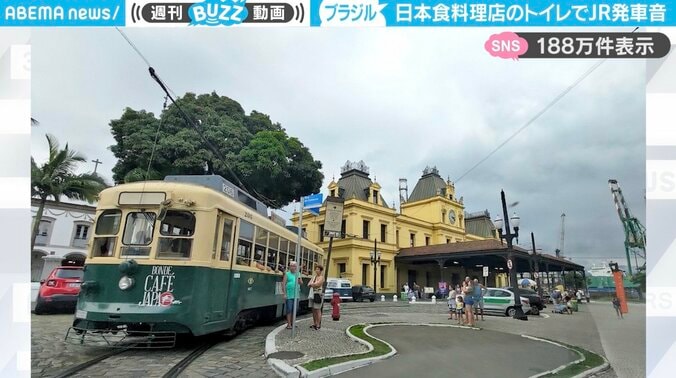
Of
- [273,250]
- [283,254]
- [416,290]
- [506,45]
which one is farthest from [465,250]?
[506,45]

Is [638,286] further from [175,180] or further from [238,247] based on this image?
[175,180]

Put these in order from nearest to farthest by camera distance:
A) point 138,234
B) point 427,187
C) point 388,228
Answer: point 138,234, point 388,228, point 427,187

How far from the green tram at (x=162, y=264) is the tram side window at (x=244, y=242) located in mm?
55

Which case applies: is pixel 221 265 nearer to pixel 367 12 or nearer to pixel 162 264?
pixel 162 264

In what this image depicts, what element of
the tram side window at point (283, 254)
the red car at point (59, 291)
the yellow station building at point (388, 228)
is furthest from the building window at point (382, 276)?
the red car at point (59, 291)

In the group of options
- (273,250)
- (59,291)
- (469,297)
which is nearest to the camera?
(273,250)

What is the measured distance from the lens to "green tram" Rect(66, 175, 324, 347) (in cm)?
596

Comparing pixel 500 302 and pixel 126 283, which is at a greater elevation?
pixel 126 283

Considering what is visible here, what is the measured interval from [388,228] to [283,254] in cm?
2604

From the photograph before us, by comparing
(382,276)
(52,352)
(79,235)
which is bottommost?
(52,352)

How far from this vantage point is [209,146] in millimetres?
19375

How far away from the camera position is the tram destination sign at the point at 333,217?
8625 mm

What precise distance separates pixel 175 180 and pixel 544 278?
33.9 metres

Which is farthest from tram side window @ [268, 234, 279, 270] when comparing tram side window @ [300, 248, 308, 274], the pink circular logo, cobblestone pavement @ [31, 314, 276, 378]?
the pink circular logo
